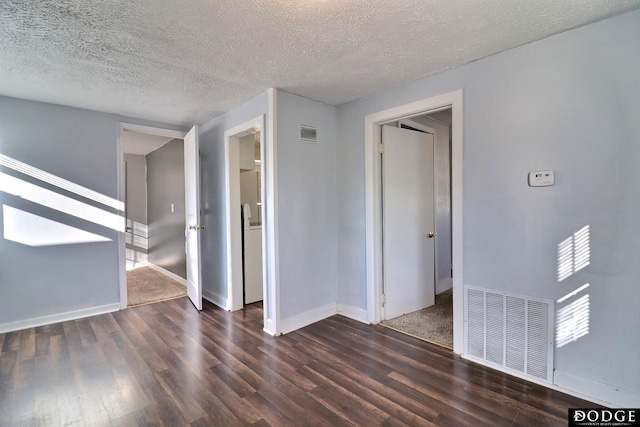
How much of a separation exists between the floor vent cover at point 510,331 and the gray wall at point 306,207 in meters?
1.49

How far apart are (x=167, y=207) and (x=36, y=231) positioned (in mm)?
2014

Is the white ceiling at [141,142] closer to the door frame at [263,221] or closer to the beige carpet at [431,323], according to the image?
the door frame at [263,221]

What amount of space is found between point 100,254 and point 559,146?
15.1ft

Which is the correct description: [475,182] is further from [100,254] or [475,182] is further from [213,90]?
[100,254]

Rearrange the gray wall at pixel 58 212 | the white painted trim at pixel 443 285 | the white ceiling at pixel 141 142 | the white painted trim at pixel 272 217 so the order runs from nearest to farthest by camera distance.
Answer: the white painted trim at pixel 272 217
the gray wall at pixel 58 212
the white painted trim at pixel 443 285
the white ceiling at pixel 141 142

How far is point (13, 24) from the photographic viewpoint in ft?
5.82

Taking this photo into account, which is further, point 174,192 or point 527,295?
point 174,192

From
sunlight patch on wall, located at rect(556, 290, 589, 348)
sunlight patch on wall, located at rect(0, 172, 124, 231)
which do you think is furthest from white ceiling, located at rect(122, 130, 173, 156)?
sunlight patch on wall, located at rect(556, 290, 589, 348)

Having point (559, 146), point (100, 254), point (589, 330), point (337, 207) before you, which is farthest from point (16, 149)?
point (589, 330)

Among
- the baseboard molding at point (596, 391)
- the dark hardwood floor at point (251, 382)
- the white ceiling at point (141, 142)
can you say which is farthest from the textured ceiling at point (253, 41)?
the dark hardwood floor at point (251, 382)

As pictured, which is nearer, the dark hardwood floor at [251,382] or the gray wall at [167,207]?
the dark hardwood floor at [251,382]

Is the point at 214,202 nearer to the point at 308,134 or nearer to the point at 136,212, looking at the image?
the point at 308,134

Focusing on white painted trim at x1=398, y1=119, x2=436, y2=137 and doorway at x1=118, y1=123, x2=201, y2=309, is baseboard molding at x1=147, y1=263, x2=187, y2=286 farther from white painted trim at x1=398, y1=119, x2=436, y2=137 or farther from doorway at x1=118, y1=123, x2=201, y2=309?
white painted trim at x1=398, y1=119, x2=436, y2=137

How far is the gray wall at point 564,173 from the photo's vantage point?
68.5 inches
